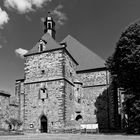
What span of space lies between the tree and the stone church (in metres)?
7.48

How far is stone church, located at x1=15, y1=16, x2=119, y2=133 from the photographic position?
91.5 ft

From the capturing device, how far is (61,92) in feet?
91.0

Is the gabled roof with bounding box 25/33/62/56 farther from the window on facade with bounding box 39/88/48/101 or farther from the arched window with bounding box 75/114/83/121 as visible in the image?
the arched window with bounding box 75/114/83/121

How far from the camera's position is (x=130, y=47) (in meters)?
23.2

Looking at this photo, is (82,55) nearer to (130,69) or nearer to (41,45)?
(41,45)

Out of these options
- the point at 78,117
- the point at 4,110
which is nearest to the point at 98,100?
the point at 78,117

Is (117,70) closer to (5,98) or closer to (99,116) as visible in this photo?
(99,116)

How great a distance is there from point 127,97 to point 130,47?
17.2 ft

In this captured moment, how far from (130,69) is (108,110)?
10.1 meters

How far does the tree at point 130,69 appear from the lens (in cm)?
2166

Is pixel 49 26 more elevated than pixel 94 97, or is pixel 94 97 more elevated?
pixel 49 26

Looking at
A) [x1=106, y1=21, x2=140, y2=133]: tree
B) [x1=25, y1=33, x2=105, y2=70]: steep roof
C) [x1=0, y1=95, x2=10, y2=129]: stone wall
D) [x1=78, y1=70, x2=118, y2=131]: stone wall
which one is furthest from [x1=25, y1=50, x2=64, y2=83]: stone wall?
[x1=106, y1=21, x2=140, y2=133]: tree

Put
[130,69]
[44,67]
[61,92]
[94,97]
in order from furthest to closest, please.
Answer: [94,97]
[44,67]
[61,92]
[130,69]

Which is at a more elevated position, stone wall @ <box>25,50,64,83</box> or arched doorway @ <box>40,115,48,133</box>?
stone wall @ <box>25,50,64,83</box>
